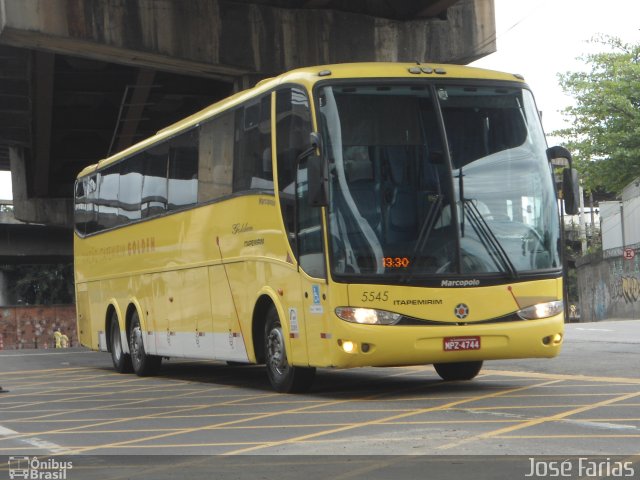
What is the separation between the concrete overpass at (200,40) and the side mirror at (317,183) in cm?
1015

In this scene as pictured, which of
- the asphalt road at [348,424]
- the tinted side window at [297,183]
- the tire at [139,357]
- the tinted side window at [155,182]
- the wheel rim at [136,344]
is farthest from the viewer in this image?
the wheel rim at [136,344]

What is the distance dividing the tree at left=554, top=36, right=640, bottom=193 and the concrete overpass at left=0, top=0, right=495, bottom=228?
65.2 feet

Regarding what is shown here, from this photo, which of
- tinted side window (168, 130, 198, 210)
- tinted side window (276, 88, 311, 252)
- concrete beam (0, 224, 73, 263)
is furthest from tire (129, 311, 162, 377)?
concrete beam (0, 224, 73, 263)

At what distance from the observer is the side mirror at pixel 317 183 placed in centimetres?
1248

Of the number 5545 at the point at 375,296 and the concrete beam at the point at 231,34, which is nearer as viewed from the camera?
→ the number 5545 at the point at 375,296

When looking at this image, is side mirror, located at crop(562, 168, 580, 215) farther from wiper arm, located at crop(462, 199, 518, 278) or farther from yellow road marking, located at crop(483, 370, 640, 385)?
yellow road marking, located at crop(483, 370, 640, 385)

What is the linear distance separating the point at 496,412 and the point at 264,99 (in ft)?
17.0

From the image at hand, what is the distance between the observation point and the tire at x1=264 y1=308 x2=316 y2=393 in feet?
45.7

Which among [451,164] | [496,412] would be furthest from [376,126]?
[496,412]

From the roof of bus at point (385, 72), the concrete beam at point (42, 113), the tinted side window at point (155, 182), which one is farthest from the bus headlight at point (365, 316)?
the concrete beam at point (42, 113)

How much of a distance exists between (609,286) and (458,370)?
3965cm

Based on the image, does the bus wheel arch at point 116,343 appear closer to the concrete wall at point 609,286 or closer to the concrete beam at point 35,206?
the concrete beam at point 35,206

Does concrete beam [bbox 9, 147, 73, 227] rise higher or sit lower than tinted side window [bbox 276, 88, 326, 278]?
higher

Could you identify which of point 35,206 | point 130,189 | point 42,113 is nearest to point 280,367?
point 130,189
